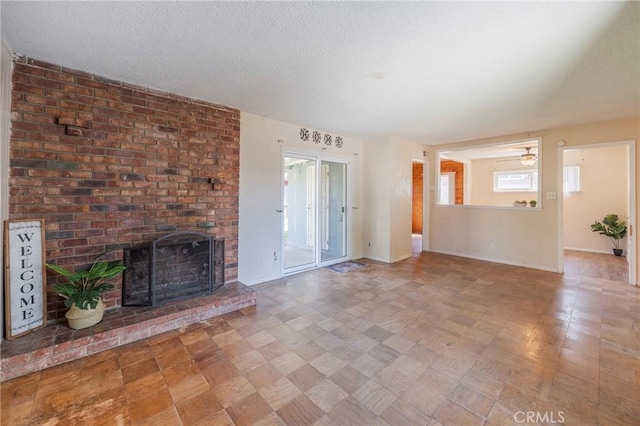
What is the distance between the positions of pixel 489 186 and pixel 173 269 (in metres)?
8.32

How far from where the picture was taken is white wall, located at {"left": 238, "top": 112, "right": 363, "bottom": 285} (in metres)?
3.80

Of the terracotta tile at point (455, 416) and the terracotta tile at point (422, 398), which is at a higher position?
the terracotta tile at point (422, 398)

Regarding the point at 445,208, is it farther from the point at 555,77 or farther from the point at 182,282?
the point at 182,282

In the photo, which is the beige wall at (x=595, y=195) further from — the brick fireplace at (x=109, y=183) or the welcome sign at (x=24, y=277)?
the welcome sign at (x=24, y=277)

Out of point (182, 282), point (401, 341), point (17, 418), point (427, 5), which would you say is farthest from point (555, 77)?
point (17, 418)

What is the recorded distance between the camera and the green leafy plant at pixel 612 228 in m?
5.46

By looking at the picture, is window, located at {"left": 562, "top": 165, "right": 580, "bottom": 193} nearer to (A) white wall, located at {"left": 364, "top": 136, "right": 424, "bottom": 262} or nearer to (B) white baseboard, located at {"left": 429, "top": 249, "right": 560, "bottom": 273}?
(B) white baseboard, located at {"left": 429, "top": 249, "right": 560, "bottom": 273}

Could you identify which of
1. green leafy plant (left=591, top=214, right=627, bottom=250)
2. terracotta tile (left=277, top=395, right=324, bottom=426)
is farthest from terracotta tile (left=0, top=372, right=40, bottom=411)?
green leafy plant (left=591, top=214, right=627, bottom=250)

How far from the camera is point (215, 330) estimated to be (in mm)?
2605

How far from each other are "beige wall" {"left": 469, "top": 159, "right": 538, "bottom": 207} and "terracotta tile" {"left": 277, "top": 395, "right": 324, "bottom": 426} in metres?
7.92

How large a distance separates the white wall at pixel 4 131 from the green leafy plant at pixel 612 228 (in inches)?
359

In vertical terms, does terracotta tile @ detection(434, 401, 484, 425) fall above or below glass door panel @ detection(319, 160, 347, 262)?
below

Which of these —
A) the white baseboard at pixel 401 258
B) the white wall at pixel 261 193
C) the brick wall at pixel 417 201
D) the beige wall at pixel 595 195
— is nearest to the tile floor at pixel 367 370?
the white wall at pixel 261 193

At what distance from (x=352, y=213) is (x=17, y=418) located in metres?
4.74
